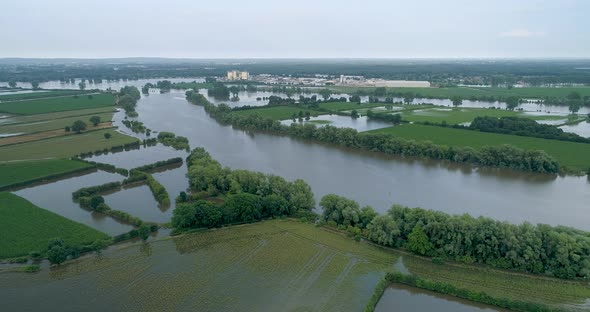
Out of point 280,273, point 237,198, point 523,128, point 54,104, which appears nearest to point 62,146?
point 237,198

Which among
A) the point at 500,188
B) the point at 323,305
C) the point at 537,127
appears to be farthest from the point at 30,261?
the point at 537,127

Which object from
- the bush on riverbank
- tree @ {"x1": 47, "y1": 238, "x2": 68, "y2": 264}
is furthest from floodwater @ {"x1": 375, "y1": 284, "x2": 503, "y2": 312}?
tree @ {"x1": 47, "y1": 238, "x2": 68, "y2": 264}

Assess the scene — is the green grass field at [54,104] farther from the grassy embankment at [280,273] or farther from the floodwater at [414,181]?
the grassy embankment at [280,273]

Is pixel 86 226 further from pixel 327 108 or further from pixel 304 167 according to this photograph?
pixel 327 108

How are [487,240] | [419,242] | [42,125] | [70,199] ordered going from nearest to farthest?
1. [487,240]
2. [419,242]
3. [70,199]
4. [42,125]

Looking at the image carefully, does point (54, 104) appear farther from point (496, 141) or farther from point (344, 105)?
point (496, 141)

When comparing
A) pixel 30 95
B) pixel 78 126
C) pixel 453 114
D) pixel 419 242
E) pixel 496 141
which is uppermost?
pixel 30 95

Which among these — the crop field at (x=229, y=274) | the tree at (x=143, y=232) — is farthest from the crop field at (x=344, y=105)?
the tree at (x=143, y=232)

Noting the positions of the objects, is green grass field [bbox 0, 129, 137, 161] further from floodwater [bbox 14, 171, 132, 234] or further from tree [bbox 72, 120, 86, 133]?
floodwater [bbox 14, 171, 132, 234]
